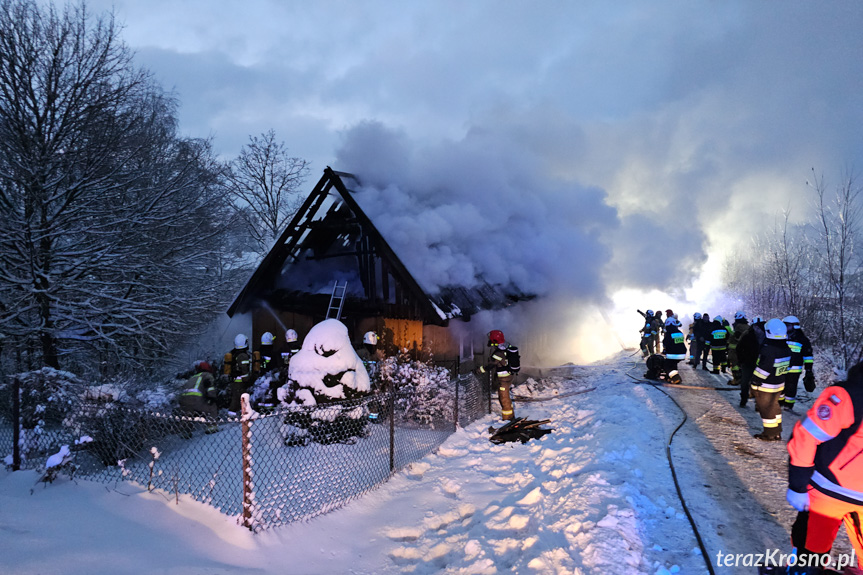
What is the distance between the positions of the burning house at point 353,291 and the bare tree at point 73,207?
2.56m

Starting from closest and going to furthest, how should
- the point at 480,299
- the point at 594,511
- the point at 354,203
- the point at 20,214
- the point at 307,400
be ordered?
the point at 594,511
the point at 307,400
the point at 20,214
the point at 354,203
the point at 480,299

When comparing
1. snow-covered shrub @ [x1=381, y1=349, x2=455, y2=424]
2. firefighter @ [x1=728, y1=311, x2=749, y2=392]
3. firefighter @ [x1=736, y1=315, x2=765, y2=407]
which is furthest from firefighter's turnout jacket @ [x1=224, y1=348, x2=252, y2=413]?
firefighter @ [x1=728, y1=311, x2=749, y2=392]

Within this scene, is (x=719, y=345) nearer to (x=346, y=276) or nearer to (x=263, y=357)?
(x=346, y=276)

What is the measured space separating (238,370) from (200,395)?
186 cm

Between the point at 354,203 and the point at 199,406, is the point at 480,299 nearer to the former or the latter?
the point at 354,203

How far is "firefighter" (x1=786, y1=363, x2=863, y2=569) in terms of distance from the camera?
2.68 metres

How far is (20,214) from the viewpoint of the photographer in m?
8.64

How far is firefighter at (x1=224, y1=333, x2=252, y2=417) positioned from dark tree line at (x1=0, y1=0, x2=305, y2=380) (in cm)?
190

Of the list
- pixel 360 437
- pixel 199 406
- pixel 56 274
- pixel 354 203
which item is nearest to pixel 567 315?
pixel 354 203

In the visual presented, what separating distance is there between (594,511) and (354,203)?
8.75m

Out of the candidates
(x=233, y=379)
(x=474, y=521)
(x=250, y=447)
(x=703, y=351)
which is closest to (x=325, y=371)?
(x=250, y=447)

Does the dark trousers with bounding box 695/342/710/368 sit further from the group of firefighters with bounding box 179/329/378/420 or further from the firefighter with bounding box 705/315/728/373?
the group of firefighters with bounding box 179/329/378/420

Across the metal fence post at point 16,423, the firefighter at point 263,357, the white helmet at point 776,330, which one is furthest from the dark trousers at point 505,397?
the metal fence post at point 16,423

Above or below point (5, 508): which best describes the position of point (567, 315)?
above
